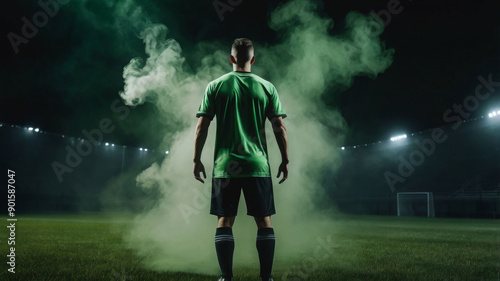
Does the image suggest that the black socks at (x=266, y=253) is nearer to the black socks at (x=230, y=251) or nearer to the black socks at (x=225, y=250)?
the black socks at (x=230, y=251)

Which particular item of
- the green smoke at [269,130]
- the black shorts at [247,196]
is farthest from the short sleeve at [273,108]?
the green smoke at [269,130]

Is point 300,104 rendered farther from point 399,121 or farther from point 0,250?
point 399,121

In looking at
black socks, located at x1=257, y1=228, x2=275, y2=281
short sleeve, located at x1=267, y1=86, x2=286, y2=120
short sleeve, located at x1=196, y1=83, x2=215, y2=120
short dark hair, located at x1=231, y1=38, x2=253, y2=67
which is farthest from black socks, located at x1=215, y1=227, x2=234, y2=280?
short dark hair, located at x1=231, y1=38, x2=253, y2=67

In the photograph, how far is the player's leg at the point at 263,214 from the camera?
3332 millimetres

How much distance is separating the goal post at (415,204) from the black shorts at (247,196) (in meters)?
29.3

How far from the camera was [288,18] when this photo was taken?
23.0ft

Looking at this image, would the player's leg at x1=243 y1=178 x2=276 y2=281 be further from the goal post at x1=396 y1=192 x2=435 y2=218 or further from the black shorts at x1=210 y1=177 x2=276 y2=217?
the goal post at x1=396 y1=192 x2=435 y2=218

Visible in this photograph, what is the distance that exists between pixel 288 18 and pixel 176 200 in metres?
4.03

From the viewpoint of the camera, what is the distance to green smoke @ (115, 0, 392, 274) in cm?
502

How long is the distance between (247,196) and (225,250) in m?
0.52

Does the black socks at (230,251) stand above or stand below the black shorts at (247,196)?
below

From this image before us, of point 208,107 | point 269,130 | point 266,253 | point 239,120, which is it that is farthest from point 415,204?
point 208,107

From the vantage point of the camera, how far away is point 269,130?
18.7 ft

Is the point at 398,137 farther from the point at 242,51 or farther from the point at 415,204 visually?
the point at 242,51
